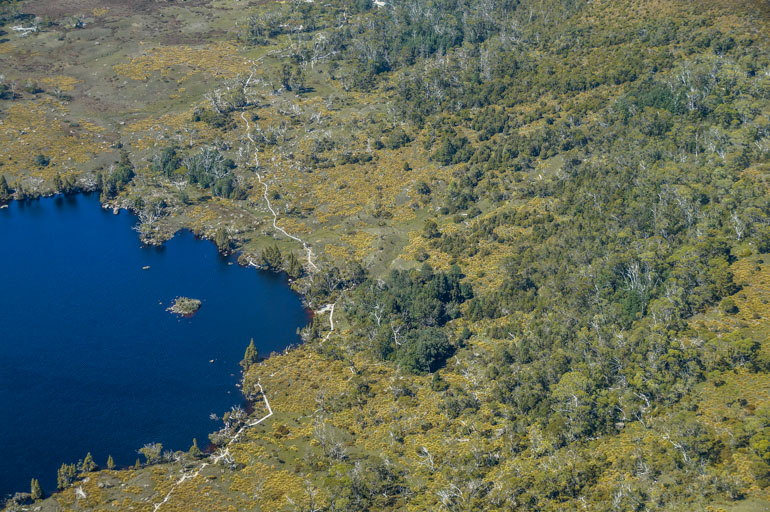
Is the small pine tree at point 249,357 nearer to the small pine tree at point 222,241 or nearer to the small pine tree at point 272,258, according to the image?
the small pine tree at point 272,258

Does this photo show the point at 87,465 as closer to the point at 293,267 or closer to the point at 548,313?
the point at 293,267

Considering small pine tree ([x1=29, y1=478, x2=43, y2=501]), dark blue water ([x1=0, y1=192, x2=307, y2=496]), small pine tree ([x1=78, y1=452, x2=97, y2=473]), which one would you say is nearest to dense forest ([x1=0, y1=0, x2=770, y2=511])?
small pine tree ([x1=78, y1=452, x2=97, y2=473])

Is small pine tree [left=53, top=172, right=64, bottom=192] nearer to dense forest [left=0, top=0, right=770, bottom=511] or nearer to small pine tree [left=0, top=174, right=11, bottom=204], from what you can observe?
small pine tree [left=0, top=174, right=11, bottom=204]

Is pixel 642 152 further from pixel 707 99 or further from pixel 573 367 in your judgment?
pixel 573 367

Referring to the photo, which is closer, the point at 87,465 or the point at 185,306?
the point at 87,465

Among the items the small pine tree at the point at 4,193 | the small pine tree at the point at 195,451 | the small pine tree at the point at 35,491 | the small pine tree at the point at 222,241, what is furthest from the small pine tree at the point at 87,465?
the small pine tree at the point at 4,193

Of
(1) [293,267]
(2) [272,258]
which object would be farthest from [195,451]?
(2) [272,258]
